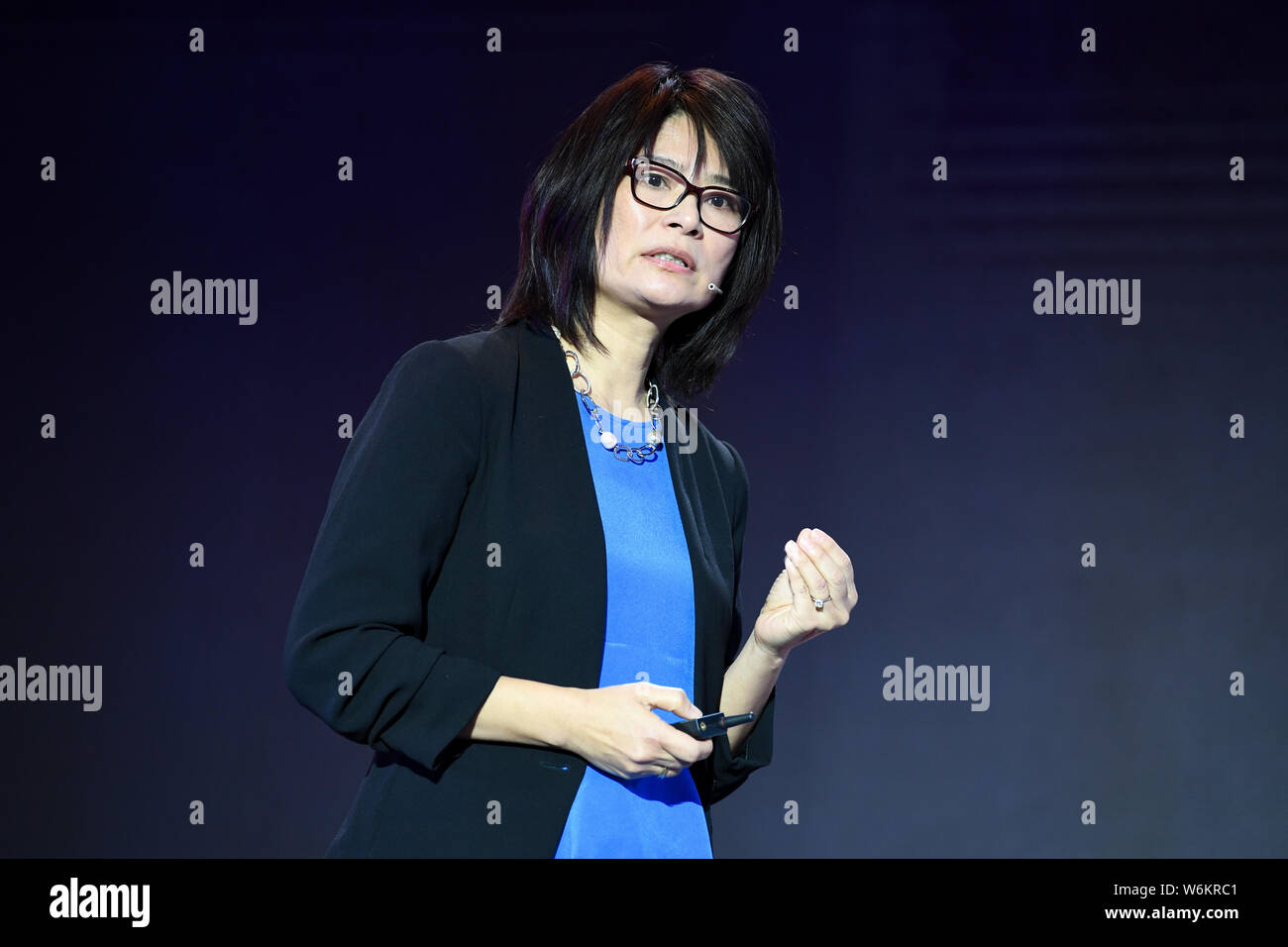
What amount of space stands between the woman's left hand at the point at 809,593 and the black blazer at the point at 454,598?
0.34 ft

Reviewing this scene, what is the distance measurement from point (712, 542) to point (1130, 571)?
2108mm

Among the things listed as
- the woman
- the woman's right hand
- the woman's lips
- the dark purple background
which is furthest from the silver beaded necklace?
the dark purple background

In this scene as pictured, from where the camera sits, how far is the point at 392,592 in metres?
1.03

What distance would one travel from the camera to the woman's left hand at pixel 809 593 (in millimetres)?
1244

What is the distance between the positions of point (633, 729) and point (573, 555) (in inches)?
7.0

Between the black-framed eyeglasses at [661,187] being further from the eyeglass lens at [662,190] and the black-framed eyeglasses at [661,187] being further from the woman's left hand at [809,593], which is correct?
the woman's left hand at [809,593]

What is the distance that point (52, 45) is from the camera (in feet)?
9.67

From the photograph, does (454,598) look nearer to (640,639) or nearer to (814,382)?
(640,639)

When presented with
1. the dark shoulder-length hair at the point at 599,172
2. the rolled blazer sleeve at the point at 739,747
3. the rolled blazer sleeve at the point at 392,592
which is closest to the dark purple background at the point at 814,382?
the rolled blazer sleeve at the point at 739,747

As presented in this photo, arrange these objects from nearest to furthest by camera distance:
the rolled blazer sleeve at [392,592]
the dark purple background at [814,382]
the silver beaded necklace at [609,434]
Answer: the rolled blazer sleeve at [392,592] → the silver beaded necklace at [609,434] → the dark purple background at [814,382]

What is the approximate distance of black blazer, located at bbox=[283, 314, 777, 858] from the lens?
101 centimetres

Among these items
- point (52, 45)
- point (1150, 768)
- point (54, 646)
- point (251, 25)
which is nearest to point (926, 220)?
point (1150, 768)

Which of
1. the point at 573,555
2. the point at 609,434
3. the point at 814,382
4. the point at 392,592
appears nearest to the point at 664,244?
the point at 609,434

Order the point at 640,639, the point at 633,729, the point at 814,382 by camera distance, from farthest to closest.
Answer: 1. the point at 814,382
2. the point at 640,639
3. the point at 633,729
